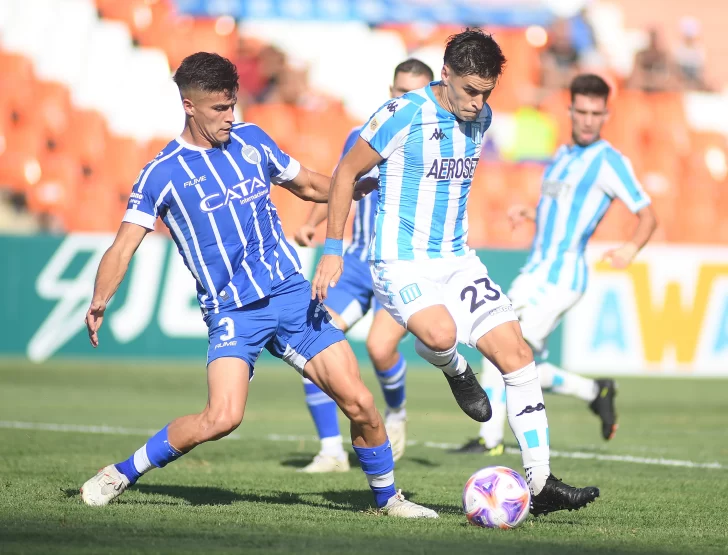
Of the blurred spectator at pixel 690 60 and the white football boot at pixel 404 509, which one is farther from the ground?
the blurred spectator at pixel 690 60

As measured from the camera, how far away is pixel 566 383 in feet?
28.2

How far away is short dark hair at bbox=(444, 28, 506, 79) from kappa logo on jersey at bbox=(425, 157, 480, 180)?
46 cm

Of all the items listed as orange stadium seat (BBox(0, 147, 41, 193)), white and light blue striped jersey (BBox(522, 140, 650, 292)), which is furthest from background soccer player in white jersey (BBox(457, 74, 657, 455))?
orange stadium seat (BBox(0, 147, 41, 193))

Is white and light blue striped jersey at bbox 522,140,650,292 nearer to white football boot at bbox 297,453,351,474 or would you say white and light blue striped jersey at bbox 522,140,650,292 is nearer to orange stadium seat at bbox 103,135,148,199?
white football boot at bbox 297,453,351,474

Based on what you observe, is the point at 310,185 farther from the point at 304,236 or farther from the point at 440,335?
the point at 440,335

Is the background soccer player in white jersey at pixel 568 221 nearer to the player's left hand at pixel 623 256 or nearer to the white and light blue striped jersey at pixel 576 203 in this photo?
the white and light blue striped jersey at pixel 576 203

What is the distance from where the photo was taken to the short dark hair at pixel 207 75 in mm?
5445

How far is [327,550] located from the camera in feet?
15.0

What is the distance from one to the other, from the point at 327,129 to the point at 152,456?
14.6 metres

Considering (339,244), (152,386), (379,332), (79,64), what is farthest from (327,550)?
(79,64)

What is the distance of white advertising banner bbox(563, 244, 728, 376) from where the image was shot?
15.3 m

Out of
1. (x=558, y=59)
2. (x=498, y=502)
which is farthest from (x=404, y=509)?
(x=558, y=59)

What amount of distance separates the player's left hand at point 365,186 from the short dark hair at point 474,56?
86cm

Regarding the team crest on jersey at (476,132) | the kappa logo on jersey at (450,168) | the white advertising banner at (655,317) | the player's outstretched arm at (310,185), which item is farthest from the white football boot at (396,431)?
the white advertising banner at (655,317)
